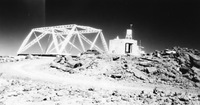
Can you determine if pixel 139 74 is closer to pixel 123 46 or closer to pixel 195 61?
pixel 195 61

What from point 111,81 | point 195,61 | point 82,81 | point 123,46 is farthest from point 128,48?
point 82,81

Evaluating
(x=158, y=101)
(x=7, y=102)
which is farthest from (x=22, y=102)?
(x=158, y=101)

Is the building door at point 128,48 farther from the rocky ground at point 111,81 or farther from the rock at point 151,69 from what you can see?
the rock at point 151,69

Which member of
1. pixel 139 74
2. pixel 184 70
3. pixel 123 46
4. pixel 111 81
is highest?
pixel 123 46

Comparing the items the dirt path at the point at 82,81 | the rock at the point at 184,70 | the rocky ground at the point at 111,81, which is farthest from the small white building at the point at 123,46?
the dirt path at the point at 82,81

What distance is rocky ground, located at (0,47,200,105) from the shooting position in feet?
32.7

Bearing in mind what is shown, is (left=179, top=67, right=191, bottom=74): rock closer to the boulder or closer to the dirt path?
the boulder

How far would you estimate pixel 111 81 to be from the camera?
16312mm

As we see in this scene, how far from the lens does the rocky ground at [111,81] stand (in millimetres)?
9969

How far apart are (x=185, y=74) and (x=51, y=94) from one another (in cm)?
1427

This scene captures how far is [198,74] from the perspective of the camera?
18.5m

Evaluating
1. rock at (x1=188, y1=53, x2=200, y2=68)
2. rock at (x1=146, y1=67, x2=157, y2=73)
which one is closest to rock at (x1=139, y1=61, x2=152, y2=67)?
rock at (x1=146, y1=67, x2=157, y2=73)

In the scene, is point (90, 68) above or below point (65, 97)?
A: above

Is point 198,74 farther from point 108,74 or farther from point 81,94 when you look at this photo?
point 81,94
